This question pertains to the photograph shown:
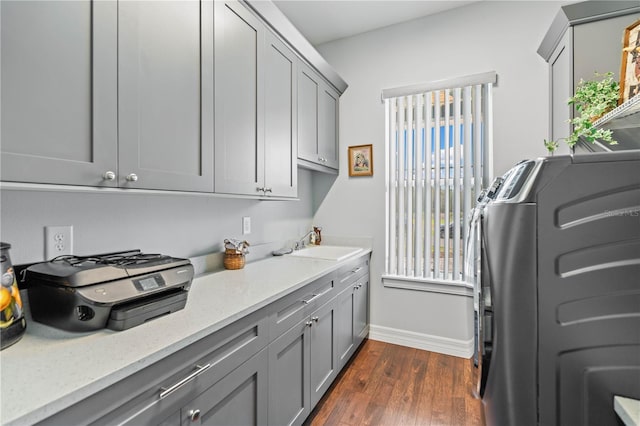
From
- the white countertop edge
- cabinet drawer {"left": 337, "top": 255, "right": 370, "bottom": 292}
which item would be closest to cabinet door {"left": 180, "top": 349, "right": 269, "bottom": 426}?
cabinet drawer {"left": 337, "top": 255, "right": 370, "bottom": 292}

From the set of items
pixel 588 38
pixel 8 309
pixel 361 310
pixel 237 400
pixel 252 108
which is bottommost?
pixel 361 310

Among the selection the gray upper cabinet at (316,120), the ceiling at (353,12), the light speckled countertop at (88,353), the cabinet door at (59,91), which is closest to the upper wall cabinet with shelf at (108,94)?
the cabinet door at (59,91)

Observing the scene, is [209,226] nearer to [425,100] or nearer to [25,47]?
[25,47]

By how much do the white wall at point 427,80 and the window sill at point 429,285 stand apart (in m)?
0.05

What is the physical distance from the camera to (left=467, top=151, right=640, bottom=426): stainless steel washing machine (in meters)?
0.71

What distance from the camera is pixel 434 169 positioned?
256cm

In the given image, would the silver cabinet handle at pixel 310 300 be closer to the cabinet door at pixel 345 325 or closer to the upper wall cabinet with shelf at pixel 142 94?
the cabinet door at pixel 345 325

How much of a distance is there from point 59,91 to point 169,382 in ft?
2.99

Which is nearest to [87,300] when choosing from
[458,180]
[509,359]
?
[509,359]

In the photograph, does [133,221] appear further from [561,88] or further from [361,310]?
[561,88]

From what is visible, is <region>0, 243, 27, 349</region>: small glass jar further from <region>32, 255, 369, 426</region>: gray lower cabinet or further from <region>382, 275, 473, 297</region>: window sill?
<region>382, 275, 473, 297</region>: window sill

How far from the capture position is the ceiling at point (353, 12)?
7.79 ft

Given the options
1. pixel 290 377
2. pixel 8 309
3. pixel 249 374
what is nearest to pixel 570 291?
pixel 249 374

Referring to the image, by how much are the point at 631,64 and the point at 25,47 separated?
7.37 ft
